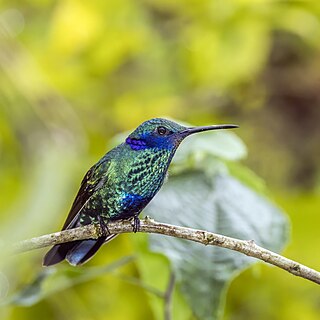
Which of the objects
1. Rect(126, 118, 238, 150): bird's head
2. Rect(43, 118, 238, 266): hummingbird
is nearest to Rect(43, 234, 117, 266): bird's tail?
Rect(43, 118, 238, 266): hummingbird

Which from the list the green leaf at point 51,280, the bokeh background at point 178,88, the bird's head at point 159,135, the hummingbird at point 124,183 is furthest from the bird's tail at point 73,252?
the bokeh background at point 178,88

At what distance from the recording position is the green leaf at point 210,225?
1.05 m

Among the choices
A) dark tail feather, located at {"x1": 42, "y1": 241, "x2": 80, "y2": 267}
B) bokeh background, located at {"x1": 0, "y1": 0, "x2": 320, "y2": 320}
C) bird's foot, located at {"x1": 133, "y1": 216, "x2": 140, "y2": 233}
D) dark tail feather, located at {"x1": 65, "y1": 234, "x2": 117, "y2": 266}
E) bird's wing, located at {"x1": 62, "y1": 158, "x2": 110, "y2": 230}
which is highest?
bird's wing, located at {"x1": 62, "y1": 158, "x2": 110, "y2": 230}

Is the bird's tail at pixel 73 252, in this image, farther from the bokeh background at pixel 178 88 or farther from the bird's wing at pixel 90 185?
the bokeh background at pixel 178 88

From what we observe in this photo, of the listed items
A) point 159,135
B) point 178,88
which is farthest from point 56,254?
point 178,88

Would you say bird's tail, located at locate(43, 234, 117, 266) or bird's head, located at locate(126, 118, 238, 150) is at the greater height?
bird's head, located at locate(126, 118, 238, 150)

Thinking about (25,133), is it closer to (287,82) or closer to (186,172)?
(186,172)

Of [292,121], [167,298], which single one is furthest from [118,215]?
[292,121]

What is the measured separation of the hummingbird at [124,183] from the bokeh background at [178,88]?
67 cm

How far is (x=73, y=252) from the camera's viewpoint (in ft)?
2.77

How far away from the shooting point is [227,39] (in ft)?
6.89

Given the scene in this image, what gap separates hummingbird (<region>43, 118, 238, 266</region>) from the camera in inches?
31.9

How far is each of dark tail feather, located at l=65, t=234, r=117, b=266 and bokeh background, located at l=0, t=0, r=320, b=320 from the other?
26.0 inches

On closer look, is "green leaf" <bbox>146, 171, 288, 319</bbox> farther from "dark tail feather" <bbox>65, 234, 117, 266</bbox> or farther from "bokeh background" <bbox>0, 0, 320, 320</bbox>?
"bokeh background" <bbox>0, 0, 320, 320</bbox>
